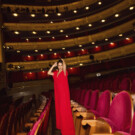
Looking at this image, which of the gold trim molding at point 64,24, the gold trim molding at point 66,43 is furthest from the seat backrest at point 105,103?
the gold trim molding at point 64,24

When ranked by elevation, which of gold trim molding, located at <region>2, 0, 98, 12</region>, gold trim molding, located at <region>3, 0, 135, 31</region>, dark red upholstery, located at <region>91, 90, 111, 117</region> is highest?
gold trim molding, located at <region>2, 0, 98, 12</region>

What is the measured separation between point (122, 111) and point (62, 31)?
36.4 feet

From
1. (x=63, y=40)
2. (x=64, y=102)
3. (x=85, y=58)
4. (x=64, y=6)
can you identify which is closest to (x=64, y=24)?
(x=63, y=40)

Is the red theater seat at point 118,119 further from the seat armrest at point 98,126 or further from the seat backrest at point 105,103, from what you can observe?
the seat backrest at point 105,103

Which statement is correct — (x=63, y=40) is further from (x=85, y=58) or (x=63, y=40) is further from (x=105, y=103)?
(x=105, y=103)

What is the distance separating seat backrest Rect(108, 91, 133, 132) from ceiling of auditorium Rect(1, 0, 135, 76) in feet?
30.8

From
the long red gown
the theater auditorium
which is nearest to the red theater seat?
the long red gown

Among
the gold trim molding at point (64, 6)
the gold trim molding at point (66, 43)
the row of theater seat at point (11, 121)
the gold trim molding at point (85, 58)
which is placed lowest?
the row of theater seat at point (11, 121)

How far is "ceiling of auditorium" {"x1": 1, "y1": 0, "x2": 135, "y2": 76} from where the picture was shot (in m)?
11.0

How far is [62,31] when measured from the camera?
12094 mm

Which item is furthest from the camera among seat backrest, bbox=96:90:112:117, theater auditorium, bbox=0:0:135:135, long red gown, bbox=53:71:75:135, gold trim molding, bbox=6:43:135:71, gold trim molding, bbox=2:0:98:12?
gold trim molding, bbox=2:0:98:12

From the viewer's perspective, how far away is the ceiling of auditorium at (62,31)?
1095 cm

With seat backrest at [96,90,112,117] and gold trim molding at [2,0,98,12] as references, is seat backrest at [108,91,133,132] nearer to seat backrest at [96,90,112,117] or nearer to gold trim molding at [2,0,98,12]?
seat backrest at [96,90,112,117]

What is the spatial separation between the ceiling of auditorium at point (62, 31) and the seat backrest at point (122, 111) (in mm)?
9382
